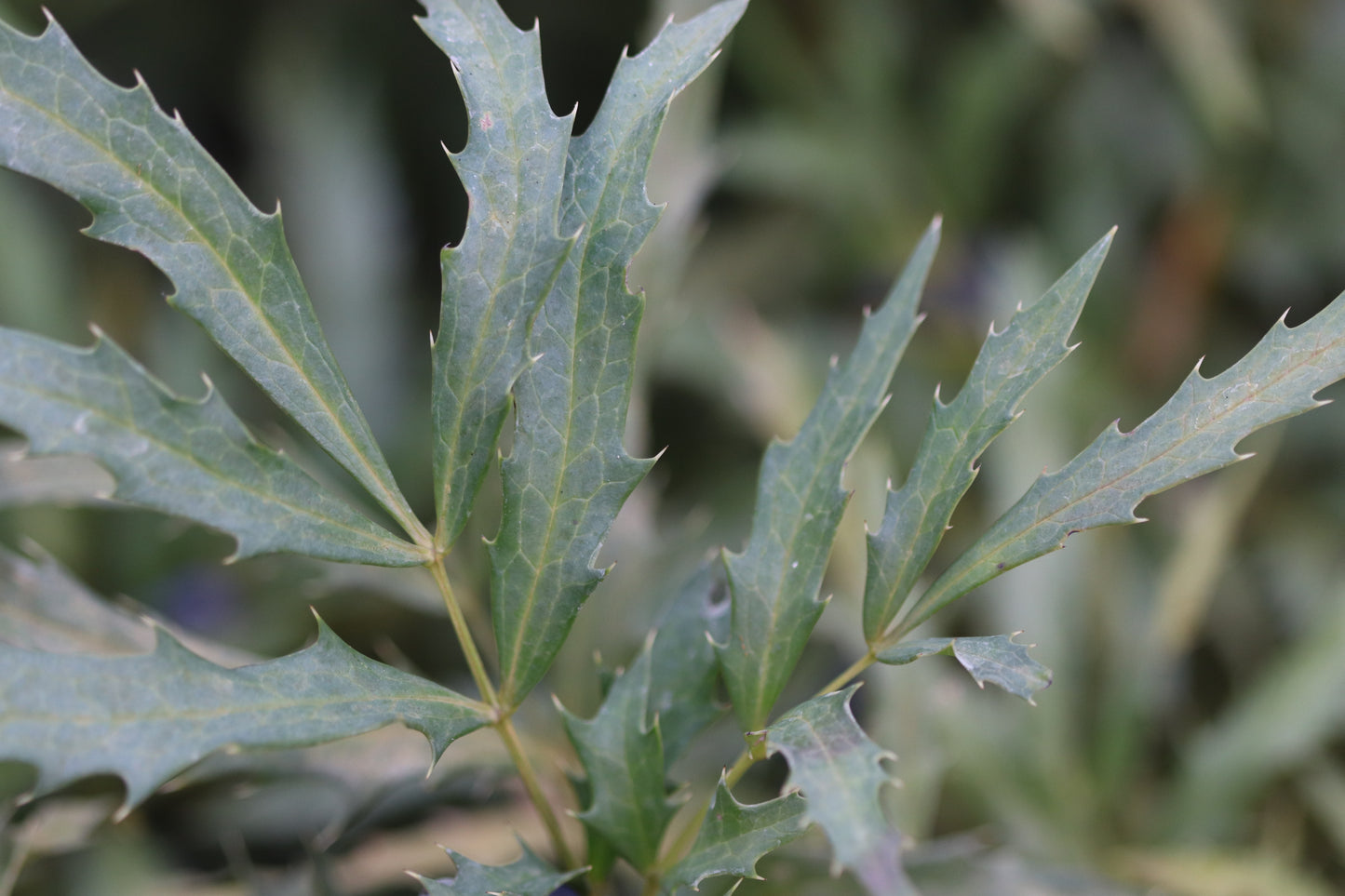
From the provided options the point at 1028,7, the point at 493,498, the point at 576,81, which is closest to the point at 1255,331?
the point at 1028,7

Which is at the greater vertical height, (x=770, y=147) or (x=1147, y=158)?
(x=770, y=147)

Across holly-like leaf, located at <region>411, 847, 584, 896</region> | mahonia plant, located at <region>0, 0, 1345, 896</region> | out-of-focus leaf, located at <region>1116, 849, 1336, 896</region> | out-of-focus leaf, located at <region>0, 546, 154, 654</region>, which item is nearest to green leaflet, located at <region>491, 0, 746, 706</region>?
mahonia plant, located at <region>0, 0, 1345, 896</region>

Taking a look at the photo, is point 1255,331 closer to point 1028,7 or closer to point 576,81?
point 1028,7

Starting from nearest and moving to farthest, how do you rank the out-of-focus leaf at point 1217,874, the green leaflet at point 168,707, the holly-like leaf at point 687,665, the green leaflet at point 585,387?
the green leaflet at point 168,707 → the green leaflet at point 585,387 → the holly-like leaf at point 687,665 → the out-of-focus leaf at point 1217,874

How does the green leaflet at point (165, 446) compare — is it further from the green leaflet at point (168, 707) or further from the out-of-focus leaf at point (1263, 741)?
the out-of-focus leaf at point (1263, 741)

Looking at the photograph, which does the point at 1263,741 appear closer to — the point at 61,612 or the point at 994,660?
the point at 994,660

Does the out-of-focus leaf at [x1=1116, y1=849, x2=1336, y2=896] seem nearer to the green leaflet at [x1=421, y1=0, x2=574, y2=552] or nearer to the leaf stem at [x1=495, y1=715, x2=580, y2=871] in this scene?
the leaf stem at [x1=495, y1=715, x2=580, y2=871]

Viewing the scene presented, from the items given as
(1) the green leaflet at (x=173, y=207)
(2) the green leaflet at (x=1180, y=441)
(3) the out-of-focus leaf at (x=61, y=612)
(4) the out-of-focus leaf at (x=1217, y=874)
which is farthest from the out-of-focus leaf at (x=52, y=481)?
(4) the out-of-focus leaf at (x=1217, y=874)
